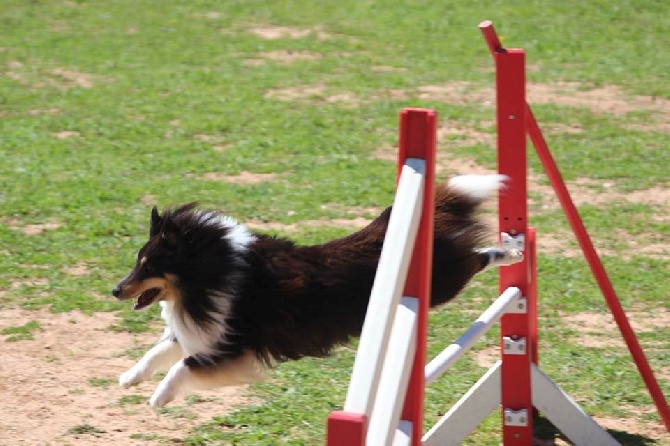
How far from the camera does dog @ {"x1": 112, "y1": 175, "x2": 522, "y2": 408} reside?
429cm

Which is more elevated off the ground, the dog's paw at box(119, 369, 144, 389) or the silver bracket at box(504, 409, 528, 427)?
the dog's paw at box(119, 369, 144, 389)

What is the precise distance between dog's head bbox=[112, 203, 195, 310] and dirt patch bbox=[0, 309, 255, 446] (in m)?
0.69

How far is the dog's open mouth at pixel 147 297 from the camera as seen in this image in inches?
173

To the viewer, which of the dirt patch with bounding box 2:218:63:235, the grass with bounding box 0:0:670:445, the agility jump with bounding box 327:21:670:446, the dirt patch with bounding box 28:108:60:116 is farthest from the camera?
the dirt patch with bounding box 28:108:60:116

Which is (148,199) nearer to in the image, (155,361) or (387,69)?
(155,361)

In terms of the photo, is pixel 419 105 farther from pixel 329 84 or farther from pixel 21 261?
pixel 21 261

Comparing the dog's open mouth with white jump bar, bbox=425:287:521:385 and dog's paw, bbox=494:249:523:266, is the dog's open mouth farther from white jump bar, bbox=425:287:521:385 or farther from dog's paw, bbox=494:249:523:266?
dog's paw, bbox=494:249:523:266

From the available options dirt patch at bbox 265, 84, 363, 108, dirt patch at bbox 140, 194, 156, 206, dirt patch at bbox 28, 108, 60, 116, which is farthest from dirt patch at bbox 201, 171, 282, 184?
dirt patch at bbox 28, 108, 60, 116

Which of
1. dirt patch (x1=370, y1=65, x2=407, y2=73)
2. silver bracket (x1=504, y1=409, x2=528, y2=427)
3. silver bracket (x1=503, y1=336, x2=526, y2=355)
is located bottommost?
silver bracket (x1=504, y1=409, x2=528, y2=427)

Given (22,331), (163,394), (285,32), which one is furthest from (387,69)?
(163,394)

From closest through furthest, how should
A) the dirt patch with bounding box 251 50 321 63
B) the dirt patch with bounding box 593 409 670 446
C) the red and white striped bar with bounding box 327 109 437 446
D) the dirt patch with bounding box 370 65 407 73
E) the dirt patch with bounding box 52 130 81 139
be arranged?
the red and white striped bar with bounding box 327 109 437 446 < the dirt patch with bounding box 593 409 670 446 < the dirt patch with bounding box 52 130 81 139 < the dirt patch with bounding box 370 65 407 73 < the dirt patch with bounding box 251 50 321 63

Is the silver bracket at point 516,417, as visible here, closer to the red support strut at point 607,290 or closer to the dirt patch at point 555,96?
the red support strut at point 607,290

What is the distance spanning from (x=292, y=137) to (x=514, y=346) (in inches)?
199

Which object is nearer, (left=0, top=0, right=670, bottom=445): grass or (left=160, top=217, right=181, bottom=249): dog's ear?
(left=160, top=217, right=181, bottom=249): dog's ear
